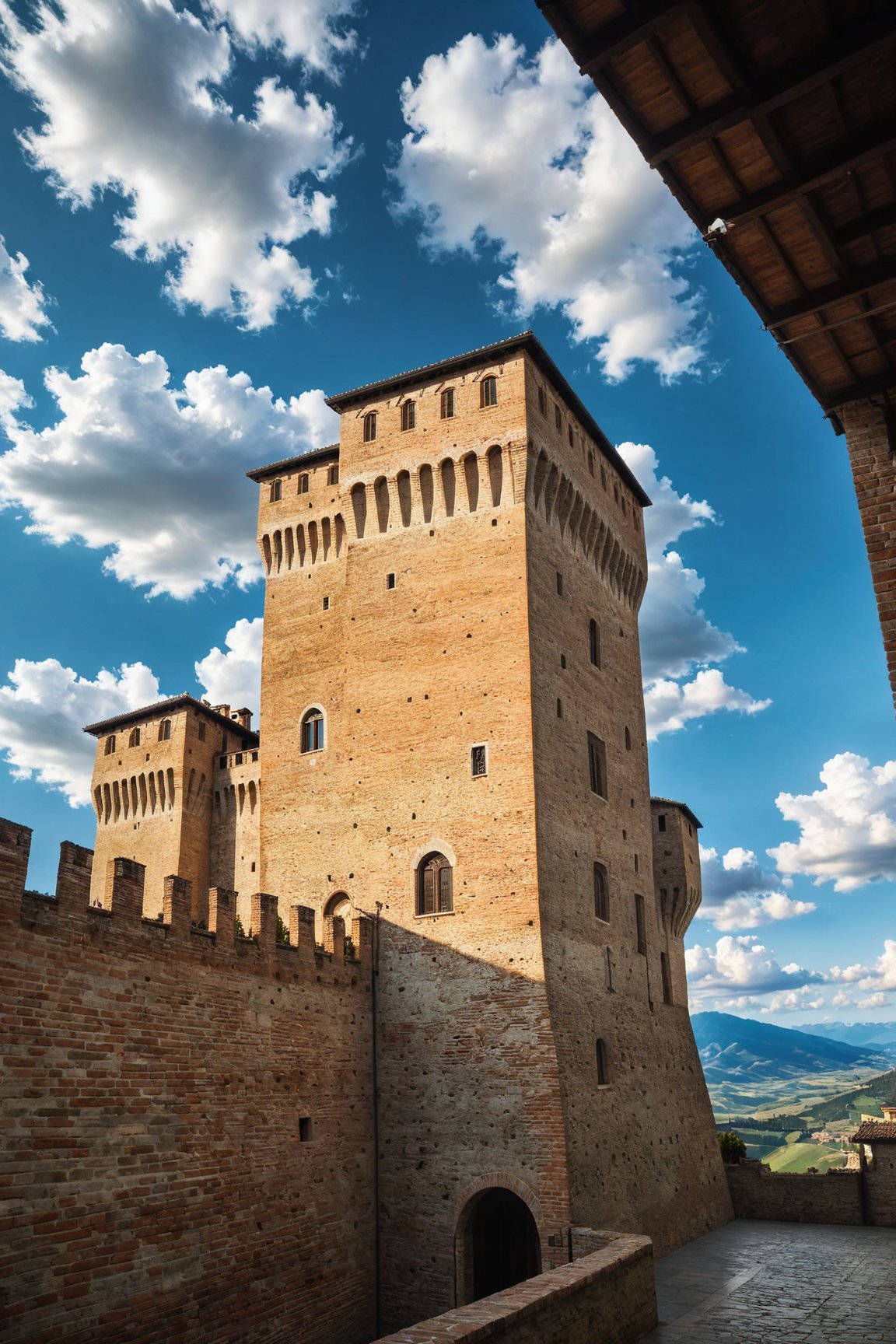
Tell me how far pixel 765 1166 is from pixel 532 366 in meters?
22.5

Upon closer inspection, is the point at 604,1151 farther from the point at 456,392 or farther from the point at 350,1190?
the point at 456,392

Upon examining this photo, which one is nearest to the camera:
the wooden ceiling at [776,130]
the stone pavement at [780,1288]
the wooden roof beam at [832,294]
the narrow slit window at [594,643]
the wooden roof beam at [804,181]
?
the wooden ceiling at [776,130]

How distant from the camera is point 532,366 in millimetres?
22969

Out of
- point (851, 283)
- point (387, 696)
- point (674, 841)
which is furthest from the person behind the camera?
point (674, 841)

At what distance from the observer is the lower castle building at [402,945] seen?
13.1 metres

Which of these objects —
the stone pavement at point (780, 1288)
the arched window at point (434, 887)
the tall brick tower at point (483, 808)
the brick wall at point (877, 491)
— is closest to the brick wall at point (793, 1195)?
the stone pavement at point (780, 1288)

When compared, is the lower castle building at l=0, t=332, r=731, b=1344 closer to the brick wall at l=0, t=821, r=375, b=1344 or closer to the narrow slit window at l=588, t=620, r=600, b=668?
the brick wall at l=0, t=821, r=375, b=1344

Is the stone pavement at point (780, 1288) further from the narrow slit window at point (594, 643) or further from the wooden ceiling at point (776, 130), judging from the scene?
the narrow slit window at point (594, 643)

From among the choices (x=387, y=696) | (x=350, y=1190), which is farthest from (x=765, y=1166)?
(x=387, y=696)

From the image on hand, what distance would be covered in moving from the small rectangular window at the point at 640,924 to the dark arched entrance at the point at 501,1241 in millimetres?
6727

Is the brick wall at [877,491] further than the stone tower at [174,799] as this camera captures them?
No

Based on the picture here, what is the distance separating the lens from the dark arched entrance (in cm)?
1853

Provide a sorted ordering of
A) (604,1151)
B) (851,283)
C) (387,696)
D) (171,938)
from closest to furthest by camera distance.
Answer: (851,283), (171,938), (604,1151), (387,696)

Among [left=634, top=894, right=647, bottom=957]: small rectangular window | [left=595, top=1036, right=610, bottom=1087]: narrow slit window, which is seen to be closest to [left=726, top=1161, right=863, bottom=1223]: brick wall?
[left=634, top=894, right=647, bottom=957]: small rectangular window
